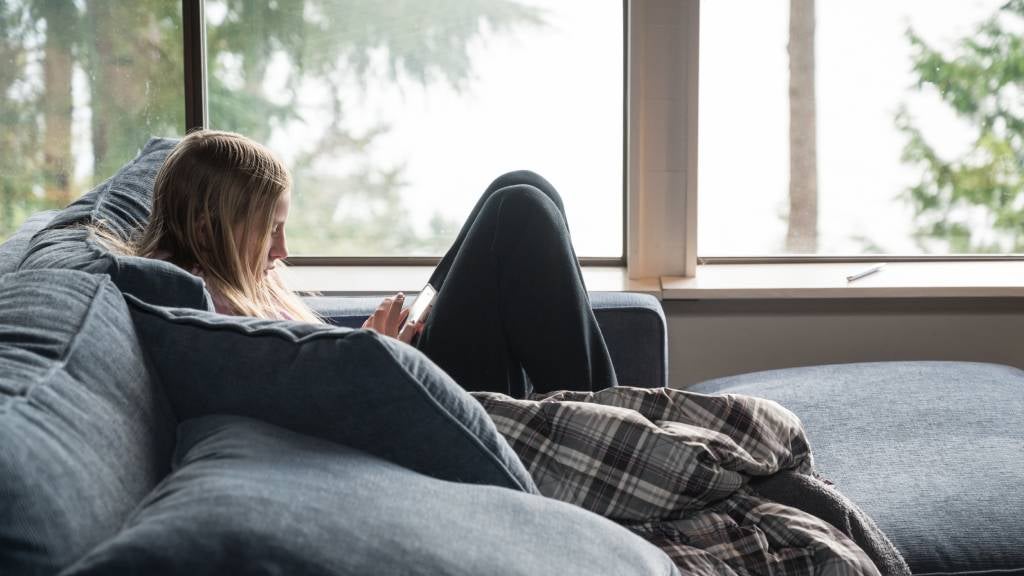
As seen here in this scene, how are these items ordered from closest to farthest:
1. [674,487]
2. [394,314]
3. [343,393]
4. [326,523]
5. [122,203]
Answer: [326,523]
[343,393]
[674,487]
[122,203]
[394,314]

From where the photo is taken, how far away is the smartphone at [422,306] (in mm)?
1968

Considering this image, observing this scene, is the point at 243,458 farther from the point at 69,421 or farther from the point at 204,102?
the point at 204,102

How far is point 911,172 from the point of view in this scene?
115 inches

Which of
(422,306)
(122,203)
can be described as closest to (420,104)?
(422,306)

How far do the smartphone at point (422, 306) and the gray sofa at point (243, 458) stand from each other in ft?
3.12

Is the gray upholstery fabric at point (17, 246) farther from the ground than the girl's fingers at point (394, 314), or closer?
farther from the ground

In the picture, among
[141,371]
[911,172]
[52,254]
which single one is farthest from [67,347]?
[911,172]

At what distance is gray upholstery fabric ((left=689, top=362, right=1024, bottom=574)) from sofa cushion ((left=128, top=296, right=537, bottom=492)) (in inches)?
30.6

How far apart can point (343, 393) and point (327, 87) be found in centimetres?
223

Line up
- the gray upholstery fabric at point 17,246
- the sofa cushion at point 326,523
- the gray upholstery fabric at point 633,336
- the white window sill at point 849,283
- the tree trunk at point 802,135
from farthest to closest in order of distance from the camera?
1. the tree trunk at point 802,135
2. the white window sill at point 849,283
3. the gray upholstery fabric at point 633,336
4. the gray upholstery fabric at point 17,246
5. the sofa cushion at point 326,523

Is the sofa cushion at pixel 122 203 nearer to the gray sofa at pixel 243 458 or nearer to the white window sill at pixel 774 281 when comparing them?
the white window sill at pixel 774 281

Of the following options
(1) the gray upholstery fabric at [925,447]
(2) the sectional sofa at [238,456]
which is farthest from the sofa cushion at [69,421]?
(1) the gray upholstery fabric at [925,447]

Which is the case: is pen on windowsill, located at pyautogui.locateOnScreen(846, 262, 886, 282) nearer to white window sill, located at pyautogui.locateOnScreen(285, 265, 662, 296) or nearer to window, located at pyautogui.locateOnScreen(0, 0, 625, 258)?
white window sill, located at pyautogui.locateOnScreen(285, 265, 662, 296)

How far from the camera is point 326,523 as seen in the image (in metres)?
0.68
